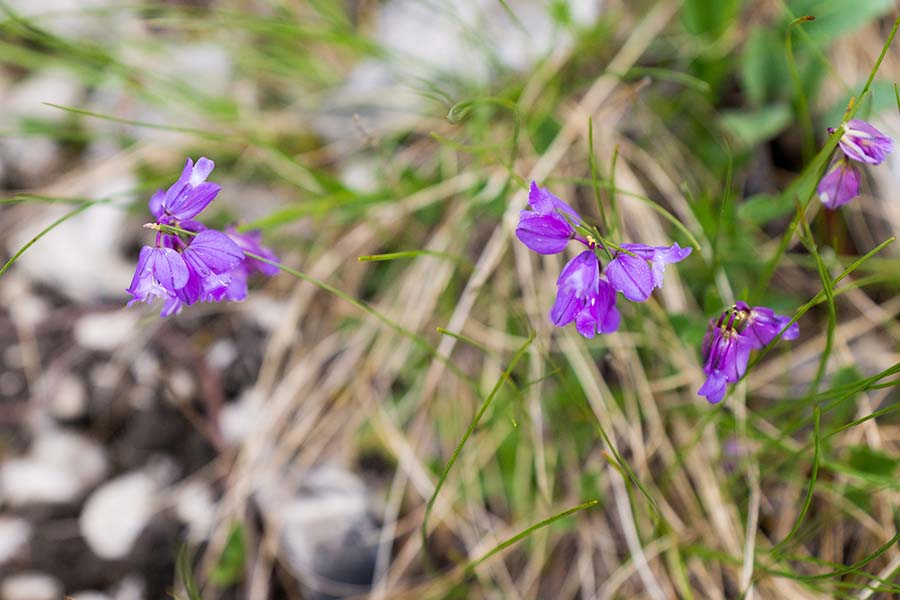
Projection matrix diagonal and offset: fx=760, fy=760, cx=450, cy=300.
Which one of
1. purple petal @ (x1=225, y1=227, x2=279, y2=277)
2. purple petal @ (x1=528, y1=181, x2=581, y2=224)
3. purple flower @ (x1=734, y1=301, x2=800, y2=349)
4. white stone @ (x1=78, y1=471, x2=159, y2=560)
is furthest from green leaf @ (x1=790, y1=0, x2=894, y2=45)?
white stone @ (x1=78, y1=471, x2=159, y2=560)

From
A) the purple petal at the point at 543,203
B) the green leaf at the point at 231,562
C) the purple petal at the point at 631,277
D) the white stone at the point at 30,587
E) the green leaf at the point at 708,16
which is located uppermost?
the green leaf at the point at 708,16

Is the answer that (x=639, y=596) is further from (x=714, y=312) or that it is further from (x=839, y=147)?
(x=839, y=147)

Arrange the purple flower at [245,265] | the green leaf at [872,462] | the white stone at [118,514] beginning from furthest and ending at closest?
1. the white stone at [118,514]
2. the green leaf at [872,462]
3. the purple flower at [245,265]

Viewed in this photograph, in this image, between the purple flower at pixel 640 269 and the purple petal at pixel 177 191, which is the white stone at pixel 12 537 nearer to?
the purple petal at pixel 177 191

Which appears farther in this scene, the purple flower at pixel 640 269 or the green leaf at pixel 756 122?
the green leaf at pixel 756 122

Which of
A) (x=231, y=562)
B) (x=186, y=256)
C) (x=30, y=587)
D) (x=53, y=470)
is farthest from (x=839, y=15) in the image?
(x=30, y=587)

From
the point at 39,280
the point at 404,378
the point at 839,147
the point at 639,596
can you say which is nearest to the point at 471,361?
the point at 404,378

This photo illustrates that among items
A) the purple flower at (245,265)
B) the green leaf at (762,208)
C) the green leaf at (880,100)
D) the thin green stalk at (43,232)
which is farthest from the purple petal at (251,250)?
the green leaf at (880,100)

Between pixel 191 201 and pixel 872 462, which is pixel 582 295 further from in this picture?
pixel 872 462
